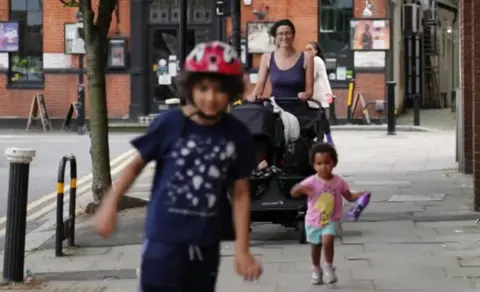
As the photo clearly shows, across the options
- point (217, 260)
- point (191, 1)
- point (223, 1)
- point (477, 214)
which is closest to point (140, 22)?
point (191, 1)

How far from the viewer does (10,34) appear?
3219 cm

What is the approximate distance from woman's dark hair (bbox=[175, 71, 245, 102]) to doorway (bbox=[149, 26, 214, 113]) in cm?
2714

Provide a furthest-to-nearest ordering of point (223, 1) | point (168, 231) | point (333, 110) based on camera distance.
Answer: point (333, 110)
point (223, 1)
point (168, 231)

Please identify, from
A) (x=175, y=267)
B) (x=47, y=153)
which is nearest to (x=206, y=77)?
(x=175, y=267)

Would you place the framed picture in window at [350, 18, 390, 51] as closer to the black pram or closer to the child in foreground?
the black pram

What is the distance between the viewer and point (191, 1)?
31969 millimetres

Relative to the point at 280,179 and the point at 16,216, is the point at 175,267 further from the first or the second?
the point at 280,179

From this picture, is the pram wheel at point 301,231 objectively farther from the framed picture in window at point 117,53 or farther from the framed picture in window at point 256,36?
the framed picture in window at point 117,53

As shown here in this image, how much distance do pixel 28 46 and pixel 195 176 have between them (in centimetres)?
2866

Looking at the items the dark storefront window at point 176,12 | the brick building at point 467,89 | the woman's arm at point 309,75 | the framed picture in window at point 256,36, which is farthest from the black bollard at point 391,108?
the woman's arm at point 309,75

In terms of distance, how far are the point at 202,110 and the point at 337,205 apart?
3571 millimetres

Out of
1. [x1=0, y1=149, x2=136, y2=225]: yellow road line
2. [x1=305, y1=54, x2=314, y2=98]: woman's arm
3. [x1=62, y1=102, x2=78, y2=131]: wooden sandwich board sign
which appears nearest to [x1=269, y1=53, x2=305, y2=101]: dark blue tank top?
[x1=305, y1=54, x2=314, y2=98]: woman's arm

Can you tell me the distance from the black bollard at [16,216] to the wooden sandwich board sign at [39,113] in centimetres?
2206

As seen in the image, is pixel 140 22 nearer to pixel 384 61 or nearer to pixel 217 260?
pixel 384 61
